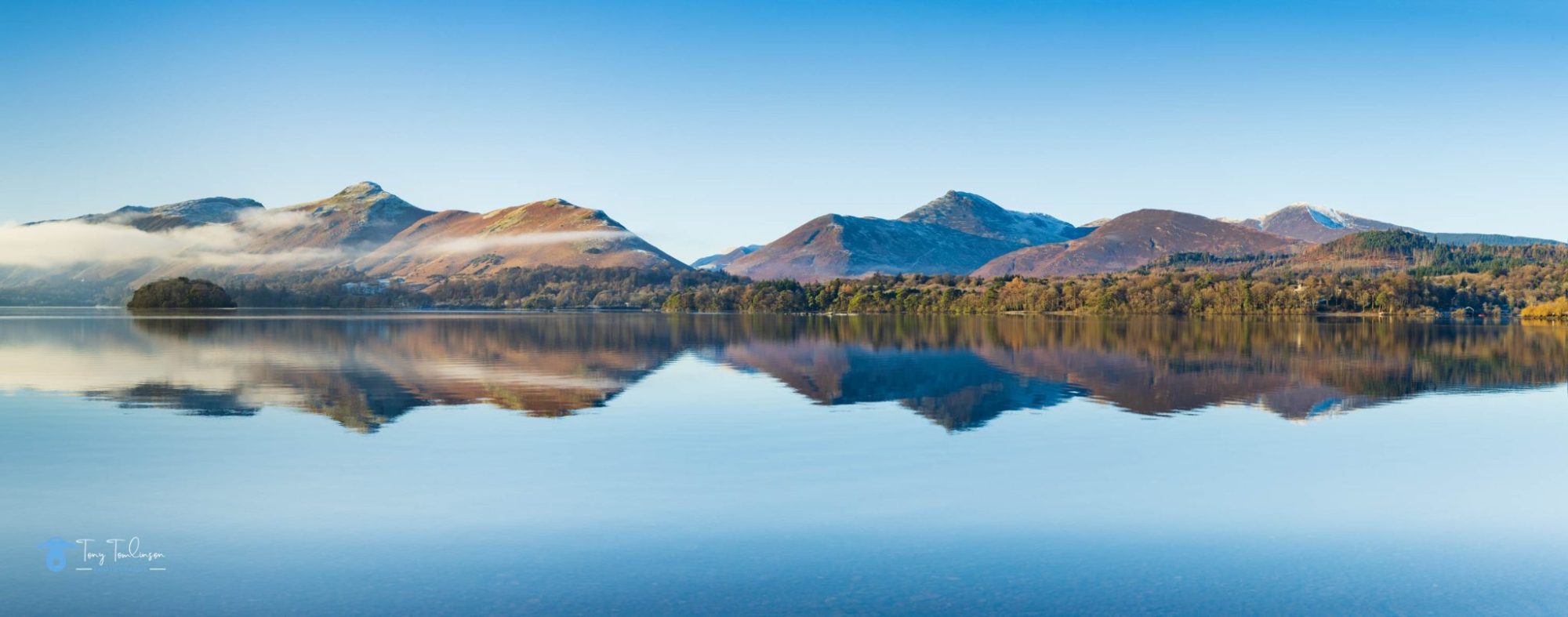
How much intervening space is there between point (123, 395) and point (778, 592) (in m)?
26.7

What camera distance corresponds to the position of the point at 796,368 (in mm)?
43531

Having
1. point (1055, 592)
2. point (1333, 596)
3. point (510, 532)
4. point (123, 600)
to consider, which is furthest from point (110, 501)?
point (1333, 596)

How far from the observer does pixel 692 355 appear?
52.2 m

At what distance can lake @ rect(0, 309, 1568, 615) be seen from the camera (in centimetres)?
1141

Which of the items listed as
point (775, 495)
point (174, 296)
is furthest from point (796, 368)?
point (174, 296)

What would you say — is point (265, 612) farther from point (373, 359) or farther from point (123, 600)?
point (373, 359)

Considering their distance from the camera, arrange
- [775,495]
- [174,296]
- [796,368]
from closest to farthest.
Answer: [775,495] → [796,368] → [174,296]

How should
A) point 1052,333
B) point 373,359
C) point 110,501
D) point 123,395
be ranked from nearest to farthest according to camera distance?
point 110,501 → point 123,395 → point 373,359 → point 1052,333

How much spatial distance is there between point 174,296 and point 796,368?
170701mm

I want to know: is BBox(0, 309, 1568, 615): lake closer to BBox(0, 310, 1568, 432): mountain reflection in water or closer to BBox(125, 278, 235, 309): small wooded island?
BBox(0, 310, 1568, 432): mountain reflection in water

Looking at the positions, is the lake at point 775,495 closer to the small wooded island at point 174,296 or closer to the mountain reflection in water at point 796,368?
the mountain reflection in water at point 796,368

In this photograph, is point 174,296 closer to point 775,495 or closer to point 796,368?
point 796,368

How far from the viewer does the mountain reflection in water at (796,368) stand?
29906 millimetres

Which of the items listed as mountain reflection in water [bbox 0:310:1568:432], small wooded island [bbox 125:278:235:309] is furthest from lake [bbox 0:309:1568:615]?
small wooded island [bbox 125:278:235:309]
